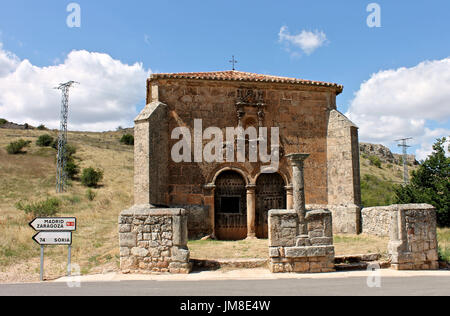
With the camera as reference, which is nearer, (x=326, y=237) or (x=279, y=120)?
(x=326, y=237)

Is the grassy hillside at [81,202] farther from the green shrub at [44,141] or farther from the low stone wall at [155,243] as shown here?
the low stone wall at [155,243]

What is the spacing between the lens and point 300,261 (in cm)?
885

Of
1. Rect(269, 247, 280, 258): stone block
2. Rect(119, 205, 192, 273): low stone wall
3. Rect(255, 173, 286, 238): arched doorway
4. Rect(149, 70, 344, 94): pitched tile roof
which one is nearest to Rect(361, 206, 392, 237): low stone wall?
Rect(255, 173, 286, 238): arched doorway

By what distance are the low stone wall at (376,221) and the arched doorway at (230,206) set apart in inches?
181

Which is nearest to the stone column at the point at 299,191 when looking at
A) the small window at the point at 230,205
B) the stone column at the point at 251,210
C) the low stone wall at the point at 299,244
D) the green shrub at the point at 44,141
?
the low stone wall at the point at 299,244

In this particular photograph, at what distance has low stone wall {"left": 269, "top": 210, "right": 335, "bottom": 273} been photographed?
8.78 m

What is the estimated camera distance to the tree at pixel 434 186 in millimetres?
20047

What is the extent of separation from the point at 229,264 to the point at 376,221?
21.4ft

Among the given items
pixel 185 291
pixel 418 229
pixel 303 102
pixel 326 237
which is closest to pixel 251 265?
pixel 326 237

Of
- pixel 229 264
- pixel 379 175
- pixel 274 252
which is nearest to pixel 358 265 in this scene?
pixel 274 252

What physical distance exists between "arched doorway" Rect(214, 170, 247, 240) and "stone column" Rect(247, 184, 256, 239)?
1.03ft

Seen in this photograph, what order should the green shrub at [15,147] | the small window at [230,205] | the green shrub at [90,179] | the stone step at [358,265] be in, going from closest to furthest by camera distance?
the stone step at [358,265], the small window at [230,205], the green shrub at [90,179], the green shrub at [15,147]
